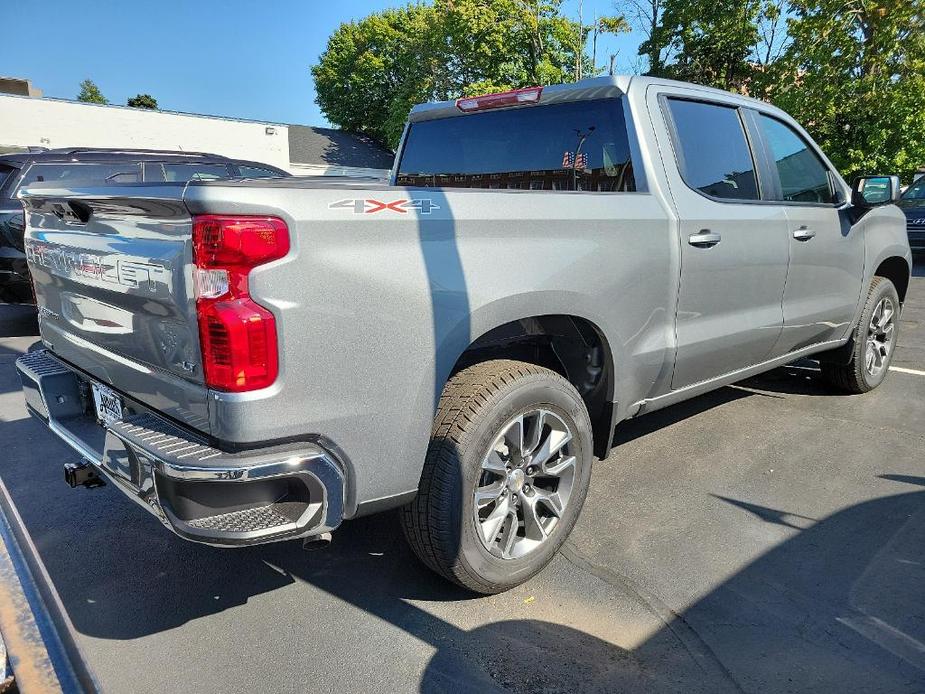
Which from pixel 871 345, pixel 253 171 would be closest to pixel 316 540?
pixel 871 345

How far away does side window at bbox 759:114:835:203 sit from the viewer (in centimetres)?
397

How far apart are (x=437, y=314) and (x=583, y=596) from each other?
4.16 feet

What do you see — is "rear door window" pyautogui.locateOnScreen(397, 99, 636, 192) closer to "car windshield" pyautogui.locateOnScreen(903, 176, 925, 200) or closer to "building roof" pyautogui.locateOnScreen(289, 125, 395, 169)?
"car windshield" pyautogui.locateOnScreen(903, 176, 925, 200)

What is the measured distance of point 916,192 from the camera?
45.4 feet

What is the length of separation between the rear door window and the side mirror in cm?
213

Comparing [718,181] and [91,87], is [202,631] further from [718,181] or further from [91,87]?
[91,87]

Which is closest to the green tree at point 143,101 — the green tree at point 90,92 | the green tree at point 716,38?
the green tree at point 90,92

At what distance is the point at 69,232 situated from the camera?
8.44 ft

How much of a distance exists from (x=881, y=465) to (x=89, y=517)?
414 centimetres

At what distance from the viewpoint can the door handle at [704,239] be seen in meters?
3.19

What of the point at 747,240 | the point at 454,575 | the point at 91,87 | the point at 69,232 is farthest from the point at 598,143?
the point at 91,87

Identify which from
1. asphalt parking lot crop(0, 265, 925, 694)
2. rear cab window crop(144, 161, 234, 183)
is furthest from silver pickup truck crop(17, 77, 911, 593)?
rear cab window crop(144, 161, 234, 183)

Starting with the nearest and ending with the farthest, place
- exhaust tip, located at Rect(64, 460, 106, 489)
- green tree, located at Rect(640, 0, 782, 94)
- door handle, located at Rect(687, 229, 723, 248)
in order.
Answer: exhaust tip, located at Rect(64, 460, 106, 489) < door handle, located at Rect(687, 229, 723, 248) < green tree, located at Rect(640, 0, 782, 94)

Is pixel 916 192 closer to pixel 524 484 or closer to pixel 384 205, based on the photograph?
pixel 524 484
